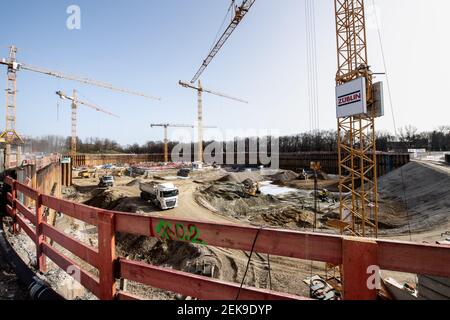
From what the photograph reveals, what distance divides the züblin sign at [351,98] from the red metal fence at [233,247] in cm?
1269

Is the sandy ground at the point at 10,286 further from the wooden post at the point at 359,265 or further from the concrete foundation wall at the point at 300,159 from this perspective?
the concrete foundation wall at the point at 300,159

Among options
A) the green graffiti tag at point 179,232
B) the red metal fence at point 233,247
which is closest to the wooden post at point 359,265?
the red metal fence at point 233,247

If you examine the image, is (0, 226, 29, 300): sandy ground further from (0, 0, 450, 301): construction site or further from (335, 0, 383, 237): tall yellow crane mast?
(335, 0, 383, 237): tall yellow crane mast

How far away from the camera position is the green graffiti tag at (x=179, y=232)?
101 inches

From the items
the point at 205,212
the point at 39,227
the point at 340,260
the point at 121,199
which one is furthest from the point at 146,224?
the point at 121,199

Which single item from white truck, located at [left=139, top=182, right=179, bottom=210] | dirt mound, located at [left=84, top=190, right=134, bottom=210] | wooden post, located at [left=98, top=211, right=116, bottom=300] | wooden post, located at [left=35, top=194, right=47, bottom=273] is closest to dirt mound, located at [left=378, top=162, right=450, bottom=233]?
white truck, located at [left=139, top=182, right=179, bottom=210]

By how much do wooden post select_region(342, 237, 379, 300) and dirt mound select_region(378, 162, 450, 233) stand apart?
18557mm

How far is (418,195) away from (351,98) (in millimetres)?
18239

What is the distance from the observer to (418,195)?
24.9m

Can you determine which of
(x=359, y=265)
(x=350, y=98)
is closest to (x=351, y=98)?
(x=350, y=98)

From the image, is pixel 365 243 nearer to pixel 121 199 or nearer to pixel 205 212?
pixel 205 212

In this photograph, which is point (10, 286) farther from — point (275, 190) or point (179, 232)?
point (275, 190)

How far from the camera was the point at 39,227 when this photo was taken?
4242mm

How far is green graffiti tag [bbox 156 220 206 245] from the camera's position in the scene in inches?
101
